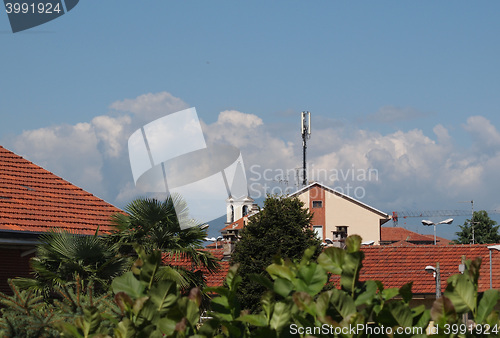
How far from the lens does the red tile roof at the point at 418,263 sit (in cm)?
2667

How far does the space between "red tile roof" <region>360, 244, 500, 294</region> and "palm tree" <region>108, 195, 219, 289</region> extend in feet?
46.9

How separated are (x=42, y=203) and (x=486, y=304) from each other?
12.9 meters

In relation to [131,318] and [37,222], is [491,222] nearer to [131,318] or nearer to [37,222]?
[37,222]

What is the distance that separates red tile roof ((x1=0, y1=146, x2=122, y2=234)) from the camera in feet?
44.0

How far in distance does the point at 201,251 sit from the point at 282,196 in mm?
5670

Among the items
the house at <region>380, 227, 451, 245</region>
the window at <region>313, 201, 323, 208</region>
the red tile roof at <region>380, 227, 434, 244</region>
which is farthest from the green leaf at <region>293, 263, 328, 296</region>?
the house at <region>380, 227, 451, 245</region>

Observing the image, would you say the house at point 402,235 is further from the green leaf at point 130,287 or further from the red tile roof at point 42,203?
the green leaf at point 130,287

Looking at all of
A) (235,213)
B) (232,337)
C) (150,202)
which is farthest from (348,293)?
(235,213)

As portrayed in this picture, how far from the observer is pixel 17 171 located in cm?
1551

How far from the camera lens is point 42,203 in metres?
14.5

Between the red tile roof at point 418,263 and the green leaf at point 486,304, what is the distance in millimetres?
23884

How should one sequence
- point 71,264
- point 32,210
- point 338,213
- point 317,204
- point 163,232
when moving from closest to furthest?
1. point 71,264
2. point 163,232
3. point 32,210
4. point 338,213
5. point 317,204

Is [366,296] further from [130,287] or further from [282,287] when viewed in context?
[130,287]

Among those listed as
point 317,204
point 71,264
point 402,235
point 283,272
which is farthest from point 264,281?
point 402,235
